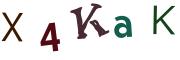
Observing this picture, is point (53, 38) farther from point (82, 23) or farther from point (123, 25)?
point (123, 25)

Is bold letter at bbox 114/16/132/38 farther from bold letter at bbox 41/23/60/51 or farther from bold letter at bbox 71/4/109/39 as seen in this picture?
bold letter at bbox 41/23/60/51

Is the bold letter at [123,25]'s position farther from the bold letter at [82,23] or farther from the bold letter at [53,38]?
the bold letter at [53,38]

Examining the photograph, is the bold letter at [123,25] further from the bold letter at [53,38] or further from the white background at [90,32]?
the bold letter at [53,38]

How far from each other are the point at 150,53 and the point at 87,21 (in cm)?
24

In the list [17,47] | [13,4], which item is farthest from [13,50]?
[13,4]

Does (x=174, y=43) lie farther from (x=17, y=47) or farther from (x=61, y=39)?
(x=17, y=47)

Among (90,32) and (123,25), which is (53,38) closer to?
(90,32)

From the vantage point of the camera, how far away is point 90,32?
131 centimetres

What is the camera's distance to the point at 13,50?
4.34 ft

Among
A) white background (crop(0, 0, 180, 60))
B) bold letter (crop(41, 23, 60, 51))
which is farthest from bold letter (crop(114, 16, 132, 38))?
bold letter (crop(41, 23, 60, 51))

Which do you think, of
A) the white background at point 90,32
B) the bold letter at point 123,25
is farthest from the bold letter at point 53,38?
the bold letter at point 123,25

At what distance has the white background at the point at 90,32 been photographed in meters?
1.29

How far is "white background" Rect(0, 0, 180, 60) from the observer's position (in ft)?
4.25

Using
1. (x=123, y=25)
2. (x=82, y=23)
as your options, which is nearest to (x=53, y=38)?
(x=82, y=23)
